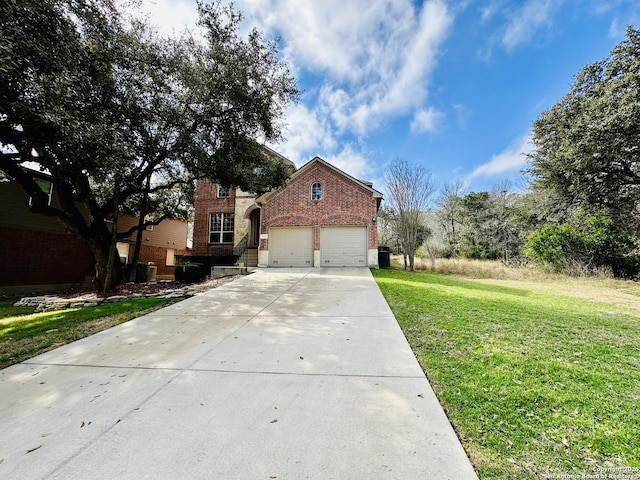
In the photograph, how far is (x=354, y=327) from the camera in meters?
4.82

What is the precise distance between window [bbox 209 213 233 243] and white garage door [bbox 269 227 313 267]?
4.76 metres

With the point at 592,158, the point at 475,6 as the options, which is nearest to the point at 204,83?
the point at 475,6

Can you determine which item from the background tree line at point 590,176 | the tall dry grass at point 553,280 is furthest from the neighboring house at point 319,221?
the tall dry grass at point 553,280

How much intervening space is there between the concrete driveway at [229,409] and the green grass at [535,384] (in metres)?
0.28

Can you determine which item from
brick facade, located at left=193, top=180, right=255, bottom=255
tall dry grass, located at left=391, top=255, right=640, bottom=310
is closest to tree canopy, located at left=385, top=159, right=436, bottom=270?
tall dry grass, located at left=391, top=255, right=640, bottom=310

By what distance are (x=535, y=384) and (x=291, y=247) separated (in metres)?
13.0

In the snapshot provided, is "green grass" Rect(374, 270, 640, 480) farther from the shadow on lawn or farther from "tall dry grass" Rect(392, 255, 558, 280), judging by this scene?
"tall dry grass" Rect(392, 255, 558, 280)

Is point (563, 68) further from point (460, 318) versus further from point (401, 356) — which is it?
point (401, 356)

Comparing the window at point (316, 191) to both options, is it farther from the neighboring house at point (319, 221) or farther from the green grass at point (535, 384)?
the green grass at point (535, 384)

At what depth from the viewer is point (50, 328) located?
550cm

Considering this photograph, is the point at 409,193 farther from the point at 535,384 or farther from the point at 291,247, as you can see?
the point at 535,384

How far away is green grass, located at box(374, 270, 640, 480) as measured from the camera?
1.92 metres

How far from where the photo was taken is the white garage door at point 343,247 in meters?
14.6

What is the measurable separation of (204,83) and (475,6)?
9.62 meters
